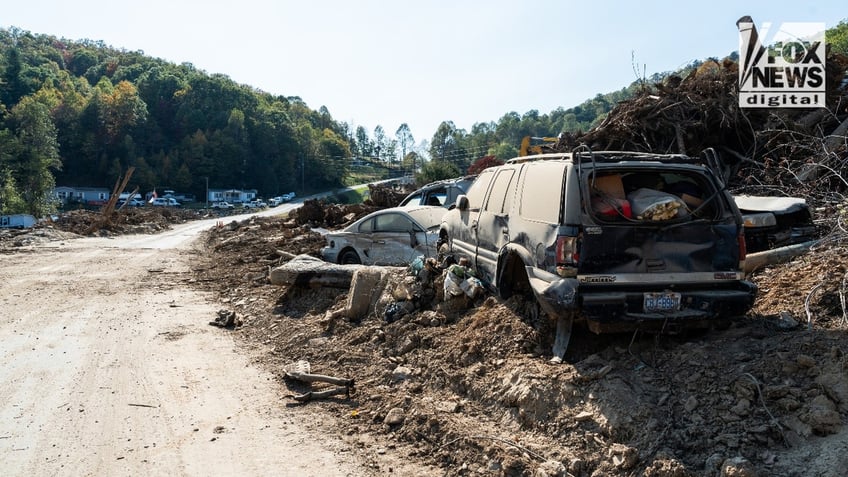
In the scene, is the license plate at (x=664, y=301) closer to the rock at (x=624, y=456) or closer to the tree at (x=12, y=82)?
the rock at (x=624, y=456)

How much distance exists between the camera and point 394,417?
5328 millimetres

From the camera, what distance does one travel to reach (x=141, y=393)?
6293mm

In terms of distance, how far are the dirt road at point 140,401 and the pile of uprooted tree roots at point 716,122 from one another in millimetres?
9081

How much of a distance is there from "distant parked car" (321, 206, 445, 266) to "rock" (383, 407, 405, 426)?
6.05 meters

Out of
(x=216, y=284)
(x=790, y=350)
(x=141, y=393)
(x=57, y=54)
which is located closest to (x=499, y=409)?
(x=790, y=350)

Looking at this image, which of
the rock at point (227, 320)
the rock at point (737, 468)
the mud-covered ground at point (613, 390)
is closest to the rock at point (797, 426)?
the mud-covered ground at point (613, 390)

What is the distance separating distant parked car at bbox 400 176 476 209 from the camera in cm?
1424

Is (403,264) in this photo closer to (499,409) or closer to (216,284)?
(216,284)

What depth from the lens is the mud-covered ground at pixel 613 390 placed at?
3828 mm

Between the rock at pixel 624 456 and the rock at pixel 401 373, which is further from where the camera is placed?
the rock at pixel 401 373

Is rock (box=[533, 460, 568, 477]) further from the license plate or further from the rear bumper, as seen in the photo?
the license plate

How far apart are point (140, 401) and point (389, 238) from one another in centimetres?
677

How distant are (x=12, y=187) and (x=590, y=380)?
7037cm

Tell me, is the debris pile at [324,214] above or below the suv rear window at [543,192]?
A: below
